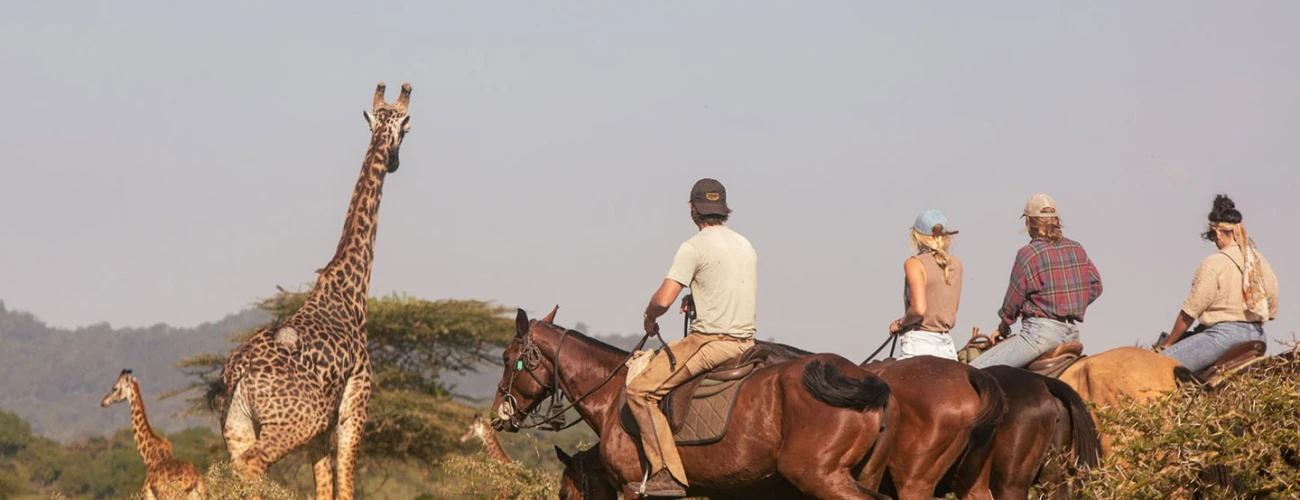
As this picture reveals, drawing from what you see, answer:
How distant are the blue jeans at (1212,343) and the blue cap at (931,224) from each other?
193 cm

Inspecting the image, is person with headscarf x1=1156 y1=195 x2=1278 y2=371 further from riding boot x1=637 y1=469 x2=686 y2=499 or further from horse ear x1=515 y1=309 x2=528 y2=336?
horse ear x1=515 y1=309 x2=528 y2=336

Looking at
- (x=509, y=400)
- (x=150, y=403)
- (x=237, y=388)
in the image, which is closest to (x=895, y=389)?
(x=509, y=400)

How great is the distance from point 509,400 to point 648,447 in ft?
6.00

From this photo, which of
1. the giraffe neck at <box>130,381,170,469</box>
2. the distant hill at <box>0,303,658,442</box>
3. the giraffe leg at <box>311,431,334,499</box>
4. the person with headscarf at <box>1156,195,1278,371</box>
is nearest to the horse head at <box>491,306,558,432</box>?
the person with headscarf at <box>1156,195,1278,371</box>

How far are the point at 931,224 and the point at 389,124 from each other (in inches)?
346

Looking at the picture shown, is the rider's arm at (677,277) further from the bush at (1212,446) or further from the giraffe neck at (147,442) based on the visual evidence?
the giraffe neck at (147,442)

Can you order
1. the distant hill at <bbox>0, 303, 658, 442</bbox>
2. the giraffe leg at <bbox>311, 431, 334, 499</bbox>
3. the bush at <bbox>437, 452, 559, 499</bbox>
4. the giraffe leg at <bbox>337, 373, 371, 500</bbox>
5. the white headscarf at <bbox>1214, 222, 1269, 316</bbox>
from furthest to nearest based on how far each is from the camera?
the distant hill at <bbox>0, 303, 658, 442</bbox> → the giraffe leg at <bbox>337, 373, 371, 500</bbox> → the giraffe leg at <bbox>311, 431, 334, 499</bbox> → the bush at <bbox>437, 452, 559, 499</bbox> → the white headscarf at <bbox>1214, 222, 1269, 316</bbox>

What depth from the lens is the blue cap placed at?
10023 millimetres

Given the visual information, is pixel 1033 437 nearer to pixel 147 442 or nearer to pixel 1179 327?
pixel 1179 327

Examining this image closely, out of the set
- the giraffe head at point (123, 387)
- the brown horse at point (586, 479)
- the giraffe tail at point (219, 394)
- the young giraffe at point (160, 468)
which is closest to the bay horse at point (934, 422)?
the brown horse at point (586, 479)

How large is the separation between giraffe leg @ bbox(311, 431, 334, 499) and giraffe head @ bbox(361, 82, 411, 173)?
138 inches

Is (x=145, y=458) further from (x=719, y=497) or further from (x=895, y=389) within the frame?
(x=895, y=389)

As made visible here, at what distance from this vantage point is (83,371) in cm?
16662

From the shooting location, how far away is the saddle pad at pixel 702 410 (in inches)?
352
